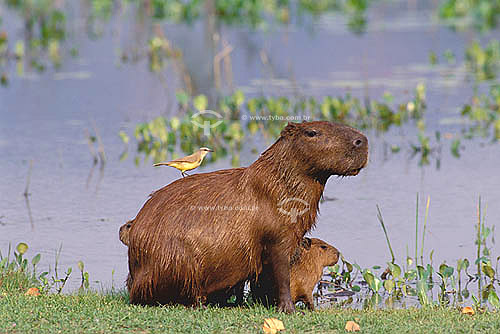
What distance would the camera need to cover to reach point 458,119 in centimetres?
1225

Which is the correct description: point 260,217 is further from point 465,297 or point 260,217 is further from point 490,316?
point 465,297

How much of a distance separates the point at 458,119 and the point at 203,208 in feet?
23.5

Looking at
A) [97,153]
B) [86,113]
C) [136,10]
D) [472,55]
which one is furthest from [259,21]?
[97,153]

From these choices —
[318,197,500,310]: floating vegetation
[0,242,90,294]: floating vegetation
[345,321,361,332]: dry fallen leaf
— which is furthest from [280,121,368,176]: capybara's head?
[0,242,90,294]: floating vegetation

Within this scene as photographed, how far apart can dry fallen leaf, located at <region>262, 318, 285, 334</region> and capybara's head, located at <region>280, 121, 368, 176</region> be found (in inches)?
36.6

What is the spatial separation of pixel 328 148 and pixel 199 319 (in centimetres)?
119

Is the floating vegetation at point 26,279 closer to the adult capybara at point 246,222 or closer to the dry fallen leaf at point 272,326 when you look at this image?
the adult capybara at point 246,222

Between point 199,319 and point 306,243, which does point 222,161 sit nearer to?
point 306,243

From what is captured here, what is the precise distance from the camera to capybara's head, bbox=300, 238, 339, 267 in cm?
623

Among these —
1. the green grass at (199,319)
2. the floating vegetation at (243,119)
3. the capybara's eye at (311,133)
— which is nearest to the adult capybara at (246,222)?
the capybara's eye at (311,133)

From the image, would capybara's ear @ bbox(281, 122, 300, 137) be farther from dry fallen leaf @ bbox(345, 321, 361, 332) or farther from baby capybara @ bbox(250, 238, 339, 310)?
dry fallen leaf @ bbox(345, 321, 361, 332)

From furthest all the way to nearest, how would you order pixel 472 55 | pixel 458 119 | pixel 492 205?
pixel 472 55 < pixel 458 119 < pixel 492 205

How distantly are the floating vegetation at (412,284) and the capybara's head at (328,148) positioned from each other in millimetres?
1090

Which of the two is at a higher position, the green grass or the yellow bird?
the yellow bird
